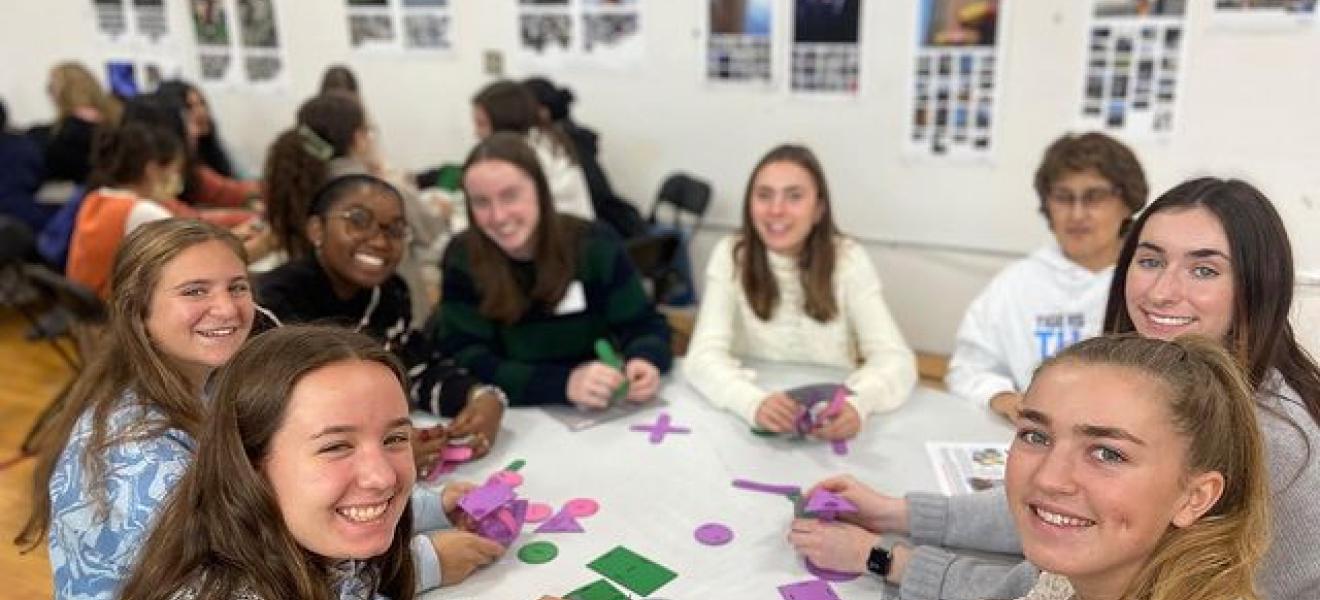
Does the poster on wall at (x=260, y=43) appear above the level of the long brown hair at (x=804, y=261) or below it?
above

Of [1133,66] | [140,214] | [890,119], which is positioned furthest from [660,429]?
[1133,66]

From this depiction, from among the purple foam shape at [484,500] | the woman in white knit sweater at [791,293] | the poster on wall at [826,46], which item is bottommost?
the purple foam shape at [484,500]

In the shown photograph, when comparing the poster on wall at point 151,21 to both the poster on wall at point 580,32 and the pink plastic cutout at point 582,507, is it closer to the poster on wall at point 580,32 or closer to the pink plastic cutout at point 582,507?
the poster on wall at point 580,32

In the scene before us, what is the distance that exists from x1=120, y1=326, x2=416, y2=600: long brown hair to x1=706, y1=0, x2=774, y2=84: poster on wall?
125 inches

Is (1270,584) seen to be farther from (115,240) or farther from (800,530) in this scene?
(115,240)

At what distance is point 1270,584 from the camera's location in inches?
53.7

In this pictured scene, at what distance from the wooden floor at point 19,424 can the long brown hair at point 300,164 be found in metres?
1.15

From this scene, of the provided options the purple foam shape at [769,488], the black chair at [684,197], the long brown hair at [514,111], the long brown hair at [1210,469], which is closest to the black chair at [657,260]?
the black chair at [684,197]

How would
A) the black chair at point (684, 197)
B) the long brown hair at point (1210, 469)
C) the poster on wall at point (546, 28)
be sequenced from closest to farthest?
the long brown hair at point (1210, 469) → the black chair at point (684, 197) → the poster on wall at point (546, 28)

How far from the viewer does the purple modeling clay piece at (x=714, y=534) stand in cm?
164

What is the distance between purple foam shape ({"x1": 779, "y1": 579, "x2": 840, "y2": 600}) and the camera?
149 cm

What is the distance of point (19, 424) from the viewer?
12.3ft

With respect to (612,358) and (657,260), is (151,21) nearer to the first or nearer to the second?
(657,260)

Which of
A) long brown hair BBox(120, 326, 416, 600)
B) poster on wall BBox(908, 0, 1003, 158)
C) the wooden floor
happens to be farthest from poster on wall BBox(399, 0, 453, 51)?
long brown hair BBox(120, 326, 416, 600)
